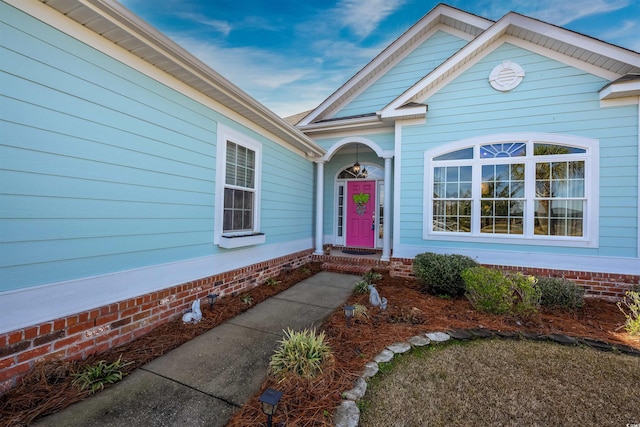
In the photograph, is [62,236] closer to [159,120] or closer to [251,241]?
[159,120]

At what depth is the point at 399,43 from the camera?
7102 mm

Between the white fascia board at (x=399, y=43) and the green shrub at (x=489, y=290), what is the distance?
584 centimetres

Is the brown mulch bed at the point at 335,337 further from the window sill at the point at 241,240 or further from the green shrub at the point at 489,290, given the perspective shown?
the window sill at the point at 241,240

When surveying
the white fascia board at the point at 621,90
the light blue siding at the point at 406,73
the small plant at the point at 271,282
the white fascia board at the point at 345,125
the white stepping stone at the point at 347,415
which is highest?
the light blue siding at the point at 406,73

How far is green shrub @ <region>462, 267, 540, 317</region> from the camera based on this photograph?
3.83 meters

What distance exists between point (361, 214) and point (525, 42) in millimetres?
5426

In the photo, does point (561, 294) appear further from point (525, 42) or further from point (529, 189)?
point (525, 42)

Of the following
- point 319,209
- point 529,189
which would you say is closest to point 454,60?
point 529,189

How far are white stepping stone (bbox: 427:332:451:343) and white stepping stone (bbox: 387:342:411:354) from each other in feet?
1.27

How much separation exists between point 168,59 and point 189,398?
367 centimetres

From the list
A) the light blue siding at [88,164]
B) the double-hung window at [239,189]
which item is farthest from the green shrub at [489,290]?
the light blue siding at [88,164]

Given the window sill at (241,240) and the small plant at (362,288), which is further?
the small plant at (362,288)

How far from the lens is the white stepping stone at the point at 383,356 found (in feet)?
9.05

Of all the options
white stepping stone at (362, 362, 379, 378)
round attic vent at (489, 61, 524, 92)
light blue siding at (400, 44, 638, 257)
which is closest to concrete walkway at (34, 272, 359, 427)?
white stepping stone at (362, 362, 379, 378)
